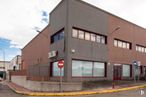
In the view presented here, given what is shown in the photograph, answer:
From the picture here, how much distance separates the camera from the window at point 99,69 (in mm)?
A: 29016

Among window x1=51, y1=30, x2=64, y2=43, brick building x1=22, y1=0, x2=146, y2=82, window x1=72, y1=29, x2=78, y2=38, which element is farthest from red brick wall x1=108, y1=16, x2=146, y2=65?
window x1=51, y1=30, x2=64, y2=43

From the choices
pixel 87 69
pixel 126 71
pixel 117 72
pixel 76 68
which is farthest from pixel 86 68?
pixel 126 71

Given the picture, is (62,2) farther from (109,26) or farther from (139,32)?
(139,32)

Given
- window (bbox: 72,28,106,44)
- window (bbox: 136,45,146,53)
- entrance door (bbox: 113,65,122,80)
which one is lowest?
entrance door (bbox: 113,65,122,80)

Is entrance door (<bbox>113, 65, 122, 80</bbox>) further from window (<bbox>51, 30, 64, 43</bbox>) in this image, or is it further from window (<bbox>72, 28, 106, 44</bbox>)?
window (<bbox>51, 30, 64, 43</bbox>)

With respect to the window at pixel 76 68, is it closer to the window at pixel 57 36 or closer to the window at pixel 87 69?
the window at pixel 87 69

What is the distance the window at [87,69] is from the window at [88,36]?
2913mm

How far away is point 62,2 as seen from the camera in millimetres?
27719

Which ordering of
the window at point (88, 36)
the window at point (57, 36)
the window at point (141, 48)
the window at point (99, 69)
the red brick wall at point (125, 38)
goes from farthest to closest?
the window at point (141, 48), the red brick wall at point (125, 38), the window at point (99, 69), the window at point (57, 36), the window at point (88, 36)

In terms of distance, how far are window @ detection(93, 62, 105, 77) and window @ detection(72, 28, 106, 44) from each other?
2.98 meters

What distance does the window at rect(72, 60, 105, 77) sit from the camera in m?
26.5

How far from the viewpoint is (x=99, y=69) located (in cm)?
2978

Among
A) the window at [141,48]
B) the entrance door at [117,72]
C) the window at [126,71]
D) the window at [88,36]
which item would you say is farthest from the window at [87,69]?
the window at [141,48]

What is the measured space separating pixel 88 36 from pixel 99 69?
4565mm
